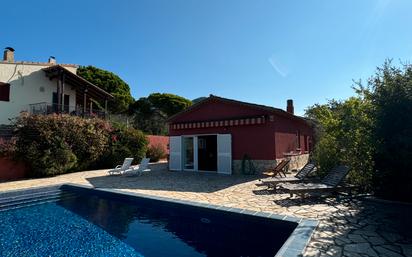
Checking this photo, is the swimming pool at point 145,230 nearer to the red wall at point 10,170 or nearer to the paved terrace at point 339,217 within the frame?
the paved terrace at point 339,217

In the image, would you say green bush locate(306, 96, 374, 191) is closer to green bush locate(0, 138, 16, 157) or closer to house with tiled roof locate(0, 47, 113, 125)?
green bush locate(0, 138, 16, 157)

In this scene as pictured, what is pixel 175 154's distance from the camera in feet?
62.5

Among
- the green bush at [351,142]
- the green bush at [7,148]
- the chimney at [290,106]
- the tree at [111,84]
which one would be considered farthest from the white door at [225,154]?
the tree at [111,84]

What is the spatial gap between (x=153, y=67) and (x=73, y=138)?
8589 mm

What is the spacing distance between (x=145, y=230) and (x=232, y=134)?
10367mm

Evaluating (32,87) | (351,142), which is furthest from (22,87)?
(351,142)

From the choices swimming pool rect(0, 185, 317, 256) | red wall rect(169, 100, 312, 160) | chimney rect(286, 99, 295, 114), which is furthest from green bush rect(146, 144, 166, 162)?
swimming pool rect(0, 185, 317, 256)

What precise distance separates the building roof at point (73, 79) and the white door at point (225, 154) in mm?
15133

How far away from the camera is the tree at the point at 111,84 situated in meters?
34.8

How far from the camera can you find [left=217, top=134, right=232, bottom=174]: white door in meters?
16.6

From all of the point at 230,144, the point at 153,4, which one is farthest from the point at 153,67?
the point at 230,144

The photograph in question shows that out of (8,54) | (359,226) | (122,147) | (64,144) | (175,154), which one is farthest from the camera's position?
(8,54)

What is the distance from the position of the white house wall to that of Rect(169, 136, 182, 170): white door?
44.3ft

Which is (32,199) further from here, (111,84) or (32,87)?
(111,84)
